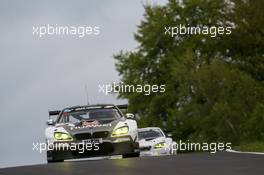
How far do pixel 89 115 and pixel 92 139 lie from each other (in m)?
0.93

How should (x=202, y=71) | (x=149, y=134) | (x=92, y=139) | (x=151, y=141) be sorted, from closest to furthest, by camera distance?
(x=92, y=139), (x=151, y=141), (x=149, y=134), (x=202, y=71)

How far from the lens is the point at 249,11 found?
45781 millimetres

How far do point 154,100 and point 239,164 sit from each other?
147ft

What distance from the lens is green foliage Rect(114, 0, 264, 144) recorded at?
4666 centimetres

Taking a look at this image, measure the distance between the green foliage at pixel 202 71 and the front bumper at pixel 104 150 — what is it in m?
23.1

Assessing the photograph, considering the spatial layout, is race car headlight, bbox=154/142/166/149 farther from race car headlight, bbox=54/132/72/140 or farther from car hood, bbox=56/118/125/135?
race car headlight, bbox=54/132/72/140

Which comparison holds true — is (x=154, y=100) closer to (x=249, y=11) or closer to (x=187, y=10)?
(x=187, y=10)

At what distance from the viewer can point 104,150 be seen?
793 inches

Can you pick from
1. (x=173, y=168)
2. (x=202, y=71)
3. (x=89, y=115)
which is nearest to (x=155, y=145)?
(x=89, y=115)

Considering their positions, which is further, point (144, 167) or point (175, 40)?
point (175, 40)

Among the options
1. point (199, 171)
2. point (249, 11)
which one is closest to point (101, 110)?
point (199, 171)

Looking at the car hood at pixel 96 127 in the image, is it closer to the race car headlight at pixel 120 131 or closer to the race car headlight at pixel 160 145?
the race car headlight at pixel 120 131
